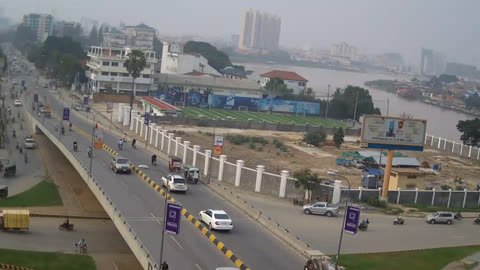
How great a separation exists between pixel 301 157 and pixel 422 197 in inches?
637

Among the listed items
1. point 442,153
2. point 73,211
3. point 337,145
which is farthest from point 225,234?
point 442,153

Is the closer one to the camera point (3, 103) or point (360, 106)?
point (3, 103)

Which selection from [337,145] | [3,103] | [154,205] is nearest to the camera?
[154,205]

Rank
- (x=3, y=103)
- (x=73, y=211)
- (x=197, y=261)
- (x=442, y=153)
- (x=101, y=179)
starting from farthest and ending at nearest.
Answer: (x=3, y=103) < (x=442, y=153) < (x=73, y=211) < (x=101, y=179) < (x=197, y=261)

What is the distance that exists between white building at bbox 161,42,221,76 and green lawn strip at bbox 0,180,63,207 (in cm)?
→ 6647

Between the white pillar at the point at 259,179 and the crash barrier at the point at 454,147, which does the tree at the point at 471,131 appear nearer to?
the crash barrier at the point at 454,147

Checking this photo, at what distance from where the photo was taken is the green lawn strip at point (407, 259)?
22.4 meters

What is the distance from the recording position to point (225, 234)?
75.7 ft

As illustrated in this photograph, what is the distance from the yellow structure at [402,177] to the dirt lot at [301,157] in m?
0.52

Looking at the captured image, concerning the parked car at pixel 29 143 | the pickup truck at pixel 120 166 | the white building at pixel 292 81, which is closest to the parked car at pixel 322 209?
the pickup truck at pixel 120 166

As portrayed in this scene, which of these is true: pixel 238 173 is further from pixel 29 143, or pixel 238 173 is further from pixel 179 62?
pixel 179 62

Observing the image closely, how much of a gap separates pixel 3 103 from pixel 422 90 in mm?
137033

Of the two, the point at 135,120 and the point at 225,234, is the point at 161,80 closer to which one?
the point at 135,120

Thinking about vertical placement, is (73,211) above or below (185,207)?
below
